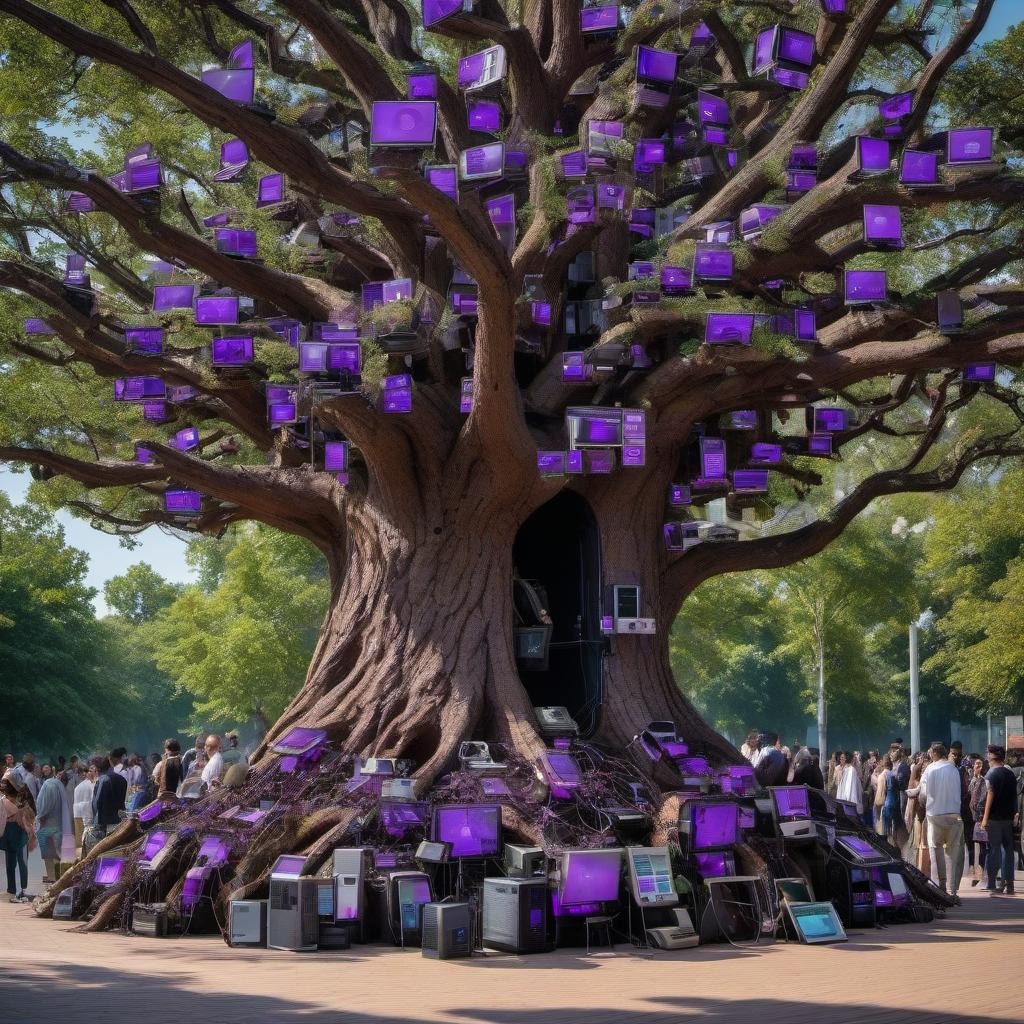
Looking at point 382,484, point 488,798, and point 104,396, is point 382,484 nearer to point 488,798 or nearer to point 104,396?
point 488,798

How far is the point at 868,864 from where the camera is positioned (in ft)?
45.7

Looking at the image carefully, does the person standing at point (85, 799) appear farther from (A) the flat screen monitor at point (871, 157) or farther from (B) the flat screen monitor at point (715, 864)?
(A) the flat screen monitor at point (871, 157)

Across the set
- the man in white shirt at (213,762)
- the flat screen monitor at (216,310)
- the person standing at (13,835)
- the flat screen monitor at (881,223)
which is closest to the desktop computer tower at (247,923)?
the man in white shirt at (213,762)

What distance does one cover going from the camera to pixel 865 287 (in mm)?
14273

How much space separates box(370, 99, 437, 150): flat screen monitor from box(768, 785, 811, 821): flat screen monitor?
282 inches

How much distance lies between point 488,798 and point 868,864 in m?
3.85

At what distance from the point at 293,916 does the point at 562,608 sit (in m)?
6.47

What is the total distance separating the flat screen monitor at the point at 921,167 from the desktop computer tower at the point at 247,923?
29.3ft

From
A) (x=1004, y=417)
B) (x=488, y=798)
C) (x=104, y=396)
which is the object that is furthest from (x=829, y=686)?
(x=488, y=798)

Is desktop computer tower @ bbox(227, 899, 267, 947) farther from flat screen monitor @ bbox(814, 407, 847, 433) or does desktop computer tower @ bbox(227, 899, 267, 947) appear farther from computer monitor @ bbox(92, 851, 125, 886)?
flat screen monitor @ bbox(814, 407, 847, 433)

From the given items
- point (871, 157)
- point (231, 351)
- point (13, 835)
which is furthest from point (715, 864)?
point (13, 835)

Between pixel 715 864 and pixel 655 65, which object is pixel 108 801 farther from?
pixel 655 65

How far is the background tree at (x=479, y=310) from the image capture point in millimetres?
14195

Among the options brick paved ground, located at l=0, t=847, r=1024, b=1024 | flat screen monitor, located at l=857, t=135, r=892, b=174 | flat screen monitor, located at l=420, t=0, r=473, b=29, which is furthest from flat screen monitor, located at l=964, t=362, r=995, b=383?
flat screen monitor, located at l=420, t=0, r=473, b=29
